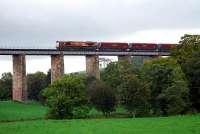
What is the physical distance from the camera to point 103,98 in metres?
61.6

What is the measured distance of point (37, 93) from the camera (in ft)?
363

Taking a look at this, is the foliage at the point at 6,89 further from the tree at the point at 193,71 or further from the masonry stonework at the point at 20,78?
the tree at the point at 193,71

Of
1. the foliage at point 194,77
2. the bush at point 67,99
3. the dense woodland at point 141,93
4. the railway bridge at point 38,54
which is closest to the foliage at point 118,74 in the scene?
the dense woodland at point 141,93

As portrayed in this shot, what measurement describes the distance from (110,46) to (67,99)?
4053cm

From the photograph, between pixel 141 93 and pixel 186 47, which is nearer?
pixel 141 93

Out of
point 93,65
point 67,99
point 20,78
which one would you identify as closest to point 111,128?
point 67,99

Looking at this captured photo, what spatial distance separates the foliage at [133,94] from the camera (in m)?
58.8

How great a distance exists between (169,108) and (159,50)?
4126 centimetres

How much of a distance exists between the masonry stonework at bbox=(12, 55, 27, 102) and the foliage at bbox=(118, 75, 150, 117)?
31756 millimetres

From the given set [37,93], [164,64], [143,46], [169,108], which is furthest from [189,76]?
[37,93]

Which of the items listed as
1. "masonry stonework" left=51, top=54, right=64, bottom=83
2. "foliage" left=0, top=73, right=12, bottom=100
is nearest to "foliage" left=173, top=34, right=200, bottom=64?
"masonry stonework" left=51, top=54, right=64, bottom=83

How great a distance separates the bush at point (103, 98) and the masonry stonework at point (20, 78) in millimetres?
27933

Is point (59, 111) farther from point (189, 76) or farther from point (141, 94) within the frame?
point (189, 76)

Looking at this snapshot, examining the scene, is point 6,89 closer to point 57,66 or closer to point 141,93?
point 57,66
